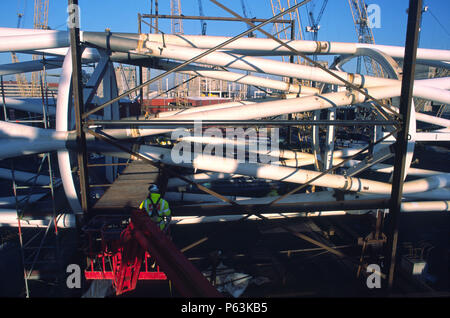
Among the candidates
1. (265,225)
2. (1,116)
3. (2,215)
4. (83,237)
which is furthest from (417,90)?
(1,116)

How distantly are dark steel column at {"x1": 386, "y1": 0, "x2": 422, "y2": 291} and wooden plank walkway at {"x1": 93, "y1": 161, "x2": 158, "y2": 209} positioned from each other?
5613mm

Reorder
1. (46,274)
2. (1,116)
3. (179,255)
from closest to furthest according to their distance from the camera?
(179,255), (46,274), (1,116)

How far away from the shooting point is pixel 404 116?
20.7 ft

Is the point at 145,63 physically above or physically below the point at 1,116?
above

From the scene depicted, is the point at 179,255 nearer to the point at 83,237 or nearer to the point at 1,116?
the point at 83,237

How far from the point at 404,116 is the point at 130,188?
6.39 meters

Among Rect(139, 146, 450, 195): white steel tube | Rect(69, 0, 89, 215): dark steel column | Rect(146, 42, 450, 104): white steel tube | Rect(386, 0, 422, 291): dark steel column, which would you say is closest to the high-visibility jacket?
Rect(69, 0, 89, 215): dark steel column

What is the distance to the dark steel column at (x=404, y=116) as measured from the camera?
5840 millimetres

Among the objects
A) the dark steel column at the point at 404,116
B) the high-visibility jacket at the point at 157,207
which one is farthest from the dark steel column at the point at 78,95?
the dark steel column at the point at 404,116

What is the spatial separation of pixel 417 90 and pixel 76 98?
8.73 meters

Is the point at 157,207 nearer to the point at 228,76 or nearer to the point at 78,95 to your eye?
the point at 78,95

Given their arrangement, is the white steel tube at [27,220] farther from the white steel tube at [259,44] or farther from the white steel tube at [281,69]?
the white steel tube at [259,44]

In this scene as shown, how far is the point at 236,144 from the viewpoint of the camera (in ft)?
38.8

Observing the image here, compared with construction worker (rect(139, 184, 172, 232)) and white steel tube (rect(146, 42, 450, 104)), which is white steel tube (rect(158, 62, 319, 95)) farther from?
construction worker (rect(139, 184, 172, 232))
